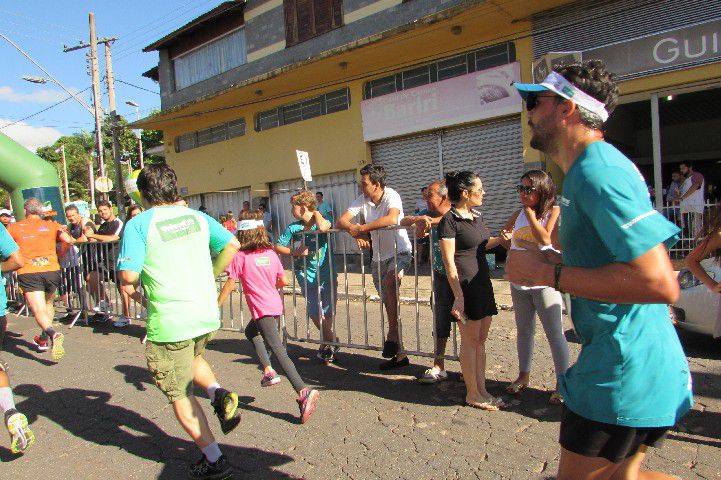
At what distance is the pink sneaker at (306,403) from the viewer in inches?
159

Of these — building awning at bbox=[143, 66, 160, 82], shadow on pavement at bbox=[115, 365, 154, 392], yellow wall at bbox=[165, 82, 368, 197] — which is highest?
building awning at bbox=[143, 66, 160, 82]

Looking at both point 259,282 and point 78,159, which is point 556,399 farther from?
point 78,159

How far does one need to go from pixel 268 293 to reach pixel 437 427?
1.81 m

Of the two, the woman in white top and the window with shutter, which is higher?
the window with shutter

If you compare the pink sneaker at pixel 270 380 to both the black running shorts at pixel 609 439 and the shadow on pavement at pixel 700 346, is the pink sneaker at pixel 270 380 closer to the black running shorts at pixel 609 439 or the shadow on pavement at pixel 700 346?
the black running shorts at pixel 609 439

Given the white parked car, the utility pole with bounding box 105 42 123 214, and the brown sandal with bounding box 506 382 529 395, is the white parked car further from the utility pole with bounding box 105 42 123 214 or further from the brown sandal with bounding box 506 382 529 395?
the utility pole with bounding box 105 42 123 214

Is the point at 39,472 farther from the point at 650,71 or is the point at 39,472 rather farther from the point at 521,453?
the point at 650,71

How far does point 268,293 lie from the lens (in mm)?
4598

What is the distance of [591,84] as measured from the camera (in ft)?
5.73

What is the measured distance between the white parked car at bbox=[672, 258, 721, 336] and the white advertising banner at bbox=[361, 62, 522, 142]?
22.0 ft

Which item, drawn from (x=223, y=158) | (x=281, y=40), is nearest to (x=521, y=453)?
(x=281, y=40)

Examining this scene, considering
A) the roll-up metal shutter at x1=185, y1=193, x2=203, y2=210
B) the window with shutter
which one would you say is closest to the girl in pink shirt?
the window with shutter

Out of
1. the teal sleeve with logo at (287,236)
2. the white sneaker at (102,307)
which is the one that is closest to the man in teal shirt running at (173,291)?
the teal sleeve with logo at (287,236)

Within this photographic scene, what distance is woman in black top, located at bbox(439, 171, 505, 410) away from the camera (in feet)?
13.3
